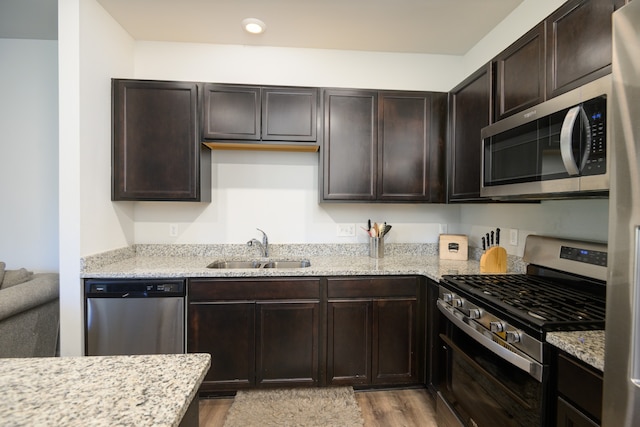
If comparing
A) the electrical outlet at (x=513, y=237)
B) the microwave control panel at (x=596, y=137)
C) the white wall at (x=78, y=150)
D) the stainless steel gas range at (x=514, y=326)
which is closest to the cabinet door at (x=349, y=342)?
the stainless steel gas range at (x=514, y=326)

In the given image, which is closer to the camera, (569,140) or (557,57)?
(569,140)

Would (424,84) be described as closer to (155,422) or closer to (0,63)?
(155,422)

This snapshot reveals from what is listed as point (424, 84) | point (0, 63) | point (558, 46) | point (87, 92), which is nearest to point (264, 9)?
point (87, 92)

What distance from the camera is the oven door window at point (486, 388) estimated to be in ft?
3.72

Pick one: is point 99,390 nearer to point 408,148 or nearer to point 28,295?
point 28,295

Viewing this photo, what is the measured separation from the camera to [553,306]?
1.28 metres

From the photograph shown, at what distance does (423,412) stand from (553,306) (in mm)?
1227

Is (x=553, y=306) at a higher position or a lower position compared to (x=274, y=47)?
lower

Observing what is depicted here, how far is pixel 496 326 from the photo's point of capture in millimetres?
1293

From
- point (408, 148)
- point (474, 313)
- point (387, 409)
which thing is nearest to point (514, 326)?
point (474, 313)

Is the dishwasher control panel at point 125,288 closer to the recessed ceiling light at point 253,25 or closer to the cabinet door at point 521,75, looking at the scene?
the recessed ceiling light at point 253,25

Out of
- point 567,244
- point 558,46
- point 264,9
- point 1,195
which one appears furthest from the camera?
point 1,195

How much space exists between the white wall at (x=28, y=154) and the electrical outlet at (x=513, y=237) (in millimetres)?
3729

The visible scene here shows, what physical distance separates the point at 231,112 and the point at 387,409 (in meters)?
2.46
